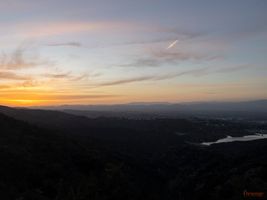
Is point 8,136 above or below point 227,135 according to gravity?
above

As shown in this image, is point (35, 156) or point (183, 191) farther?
point (183, 191)

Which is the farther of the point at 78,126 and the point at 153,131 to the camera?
the point at 153,131

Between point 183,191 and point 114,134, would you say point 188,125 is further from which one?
point 183,191

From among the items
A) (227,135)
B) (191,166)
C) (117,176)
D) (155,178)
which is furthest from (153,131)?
(117,176)

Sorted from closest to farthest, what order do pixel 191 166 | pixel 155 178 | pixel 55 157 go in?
pixel 55 157, pixel 155 178, pixel 191 166

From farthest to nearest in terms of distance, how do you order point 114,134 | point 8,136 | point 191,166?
1. point 114,134
2. point 191,166
3. point 8,136

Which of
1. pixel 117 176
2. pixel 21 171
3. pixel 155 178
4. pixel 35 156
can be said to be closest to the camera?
pixel 117 176

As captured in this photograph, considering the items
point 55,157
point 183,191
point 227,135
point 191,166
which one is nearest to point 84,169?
point 55,157

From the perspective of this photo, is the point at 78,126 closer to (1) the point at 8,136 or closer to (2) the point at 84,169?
(1) the point at 8,136

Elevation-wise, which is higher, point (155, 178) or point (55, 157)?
point (55, 157)
